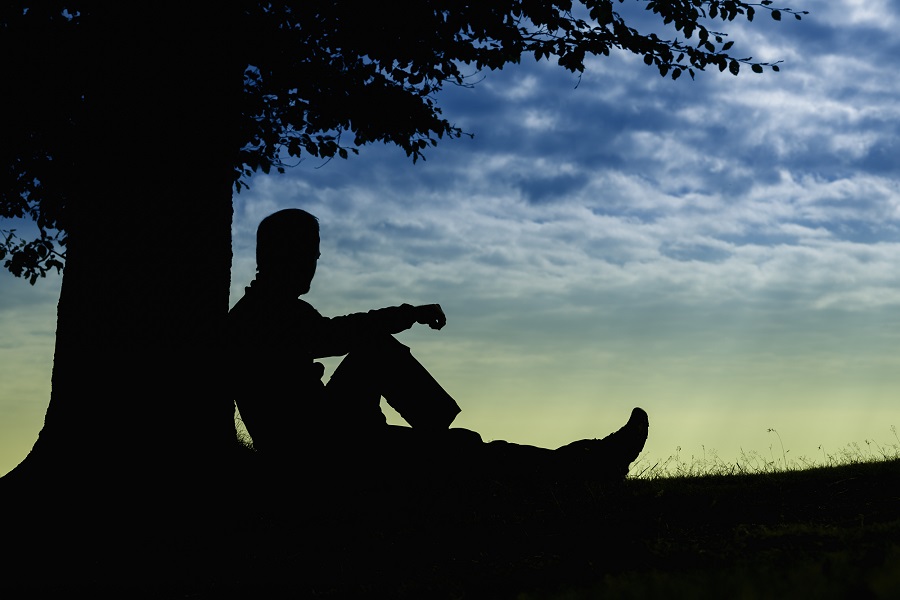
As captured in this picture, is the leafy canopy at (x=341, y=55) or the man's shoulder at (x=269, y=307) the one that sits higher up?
the leafy canopy at (x=341, y=55)

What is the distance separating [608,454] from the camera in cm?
674

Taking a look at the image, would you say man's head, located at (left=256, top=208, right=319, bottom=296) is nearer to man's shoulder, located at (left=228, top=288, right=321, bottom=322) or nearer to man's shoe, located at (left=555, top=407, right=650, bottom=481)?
man's shoulder, located at (left=228, top=288, right=321, bottom=322)

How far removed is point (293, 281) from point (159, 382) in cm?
136

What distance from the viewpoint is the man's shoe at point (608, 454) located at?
6723mm

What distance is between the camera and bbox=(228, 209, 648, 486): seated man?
6371mm

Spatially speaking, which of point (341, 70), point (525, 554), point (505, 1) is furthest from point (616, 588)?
point (341, 70)

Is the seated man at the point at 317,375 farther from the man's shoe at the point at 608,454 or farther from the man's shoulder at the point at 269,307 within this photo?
the man's shoe at the point at 608,454

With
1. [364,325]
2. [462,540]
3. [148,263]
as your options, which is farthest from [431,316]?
[148,263]

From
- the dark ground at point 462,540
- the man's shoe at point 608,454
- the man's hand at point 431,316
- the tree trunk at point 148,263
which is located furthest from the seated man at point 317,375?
the man's shoe at point 608,454

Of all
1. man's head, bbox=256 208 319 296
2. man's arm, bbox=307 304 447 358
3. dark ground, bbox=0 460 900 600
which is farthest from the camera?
man's head, bbox=256 208 319 296

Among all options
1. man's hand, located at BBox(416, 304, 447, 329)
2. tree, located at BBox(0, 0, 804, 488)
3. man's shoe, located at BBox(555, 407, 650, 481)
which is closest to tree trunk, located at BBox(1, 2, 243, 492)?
tree, located at BBox(0, 0, 804, 488)

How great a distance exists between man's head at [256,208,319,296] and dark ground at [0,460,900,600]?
1.54 m

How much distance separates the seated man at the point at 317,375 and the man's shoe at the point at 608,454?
2.56ft

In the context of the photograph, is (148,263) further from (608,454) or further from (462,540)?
(608,454)
